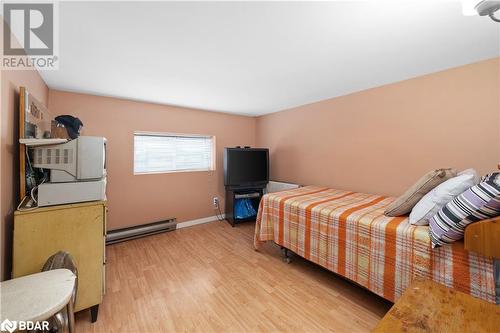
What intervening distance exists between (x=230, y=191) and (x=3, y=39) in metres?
2.91

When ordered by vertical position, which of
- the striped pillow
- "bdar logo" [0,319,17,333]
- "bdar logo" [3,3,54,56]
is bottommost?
"bdar logo" [0,319,17,333]

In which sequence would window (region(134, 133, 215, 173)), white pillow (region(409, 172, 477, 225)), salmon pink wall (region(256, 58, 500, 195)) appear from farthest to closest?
window (region(134, 133, 215, 173))
salmon pink wall (region(256, 58, 500, 195))
white pillow (region(409, 172, 477, 225))

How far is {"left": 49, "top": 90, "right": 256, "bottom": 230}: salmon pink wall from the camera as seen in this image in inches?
105

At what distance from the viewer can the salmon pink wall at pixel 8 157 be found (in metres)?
1.27

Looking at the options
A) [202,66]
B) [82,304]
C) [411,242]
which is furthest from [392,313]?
[202,66]

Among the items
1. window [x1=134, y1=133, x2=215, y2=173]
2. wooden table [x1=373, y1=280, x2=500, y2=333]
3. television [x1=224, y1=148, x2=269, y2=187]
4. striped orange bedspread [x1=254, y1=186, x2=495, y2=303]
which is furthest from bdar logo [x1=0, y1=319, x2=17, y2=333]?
television [x1=224, y1=148, x2=269, y2=187]

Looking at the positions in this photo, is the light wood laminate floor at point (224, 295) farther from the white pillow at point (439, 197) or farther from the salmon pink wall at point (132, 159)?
the white pillow at point (439, 197)

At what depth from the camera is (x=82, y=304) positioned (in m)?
1.42

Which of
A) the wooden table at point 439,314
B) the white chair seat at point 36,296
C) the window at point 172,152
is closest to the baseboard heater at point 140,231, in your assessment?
the window at point 172,152

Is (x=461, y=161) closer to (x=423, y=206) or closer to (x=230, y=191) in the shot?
(x=423, y=206)

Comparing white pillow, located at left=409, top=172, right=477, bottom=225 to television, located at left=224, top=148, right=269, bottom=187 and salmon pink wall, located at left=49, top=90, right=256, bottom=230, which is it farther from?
salmon pink wall, located at left=49, top=90, right=256, bottom=230

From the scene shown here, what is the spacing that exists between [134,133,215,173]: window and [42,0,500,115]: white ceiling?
2.99 ft

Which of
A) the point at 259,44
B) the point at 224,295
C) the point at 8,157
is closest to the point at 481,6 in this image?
the point at 259,44

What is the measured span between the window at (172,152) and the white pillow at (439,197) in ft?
10.1
